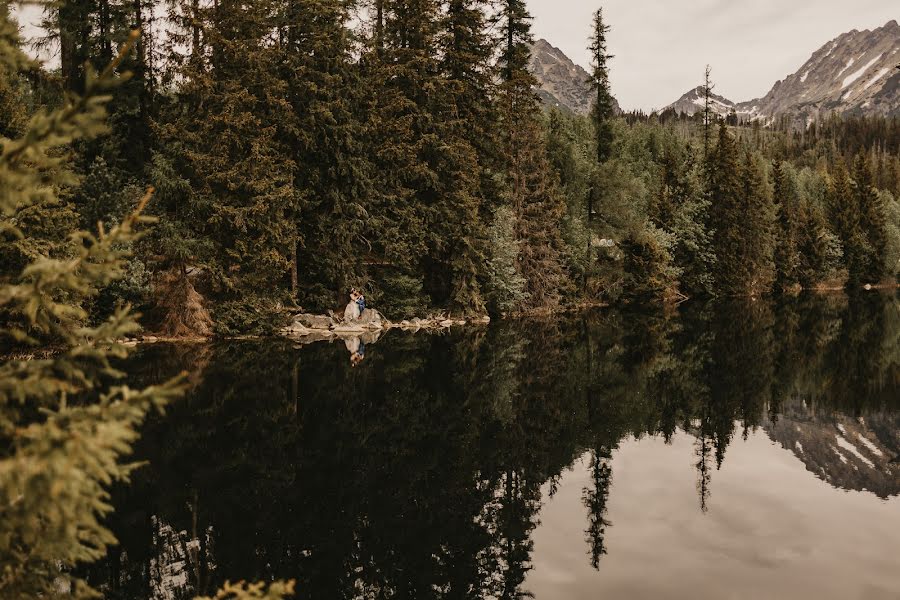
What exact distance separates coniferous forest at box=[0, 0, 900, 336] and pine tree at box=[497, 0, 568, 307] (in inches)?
4.9

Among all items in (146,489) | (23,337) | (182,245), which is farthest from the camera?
(182,245)

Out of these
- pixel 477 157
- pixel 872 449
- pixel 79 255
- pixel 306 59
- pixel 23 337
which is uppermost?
pixel 306 59

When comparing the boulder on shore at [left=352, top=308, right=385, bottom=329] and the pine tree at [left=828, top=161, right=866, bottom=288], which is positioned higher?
the pine tree at [left=828, top=161, right=866, bottom=288]

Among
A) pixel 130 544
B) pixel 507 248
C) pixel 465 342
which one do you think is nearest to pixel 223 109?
pixel 465 342

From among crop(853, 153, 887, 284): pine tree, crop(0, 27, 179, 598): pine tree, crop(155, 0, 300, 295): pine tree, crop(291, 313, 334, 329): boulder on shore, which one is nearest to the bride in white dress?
crop(291, 313, 334, 329): boulder on shore

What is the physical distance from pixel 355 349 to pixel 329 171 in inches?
394

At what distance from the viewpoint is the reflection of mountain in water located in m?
13.0

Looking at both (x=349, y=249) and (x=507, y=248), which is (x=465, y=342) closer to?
(x=349, y=249)

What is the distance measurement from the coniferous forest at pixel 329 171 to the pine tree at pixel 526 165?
12cm

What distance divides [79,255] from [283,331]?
88.6ft

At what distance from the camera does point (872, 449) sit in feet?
48.2

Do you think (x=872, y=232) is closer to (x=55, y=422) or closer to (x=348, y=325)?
(x=348, y=325)

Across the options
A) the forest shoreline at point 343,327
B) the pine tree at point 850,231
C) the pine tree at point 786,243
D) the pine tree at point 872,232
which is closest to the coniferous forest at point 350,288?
the forest shoreline at point 343,327

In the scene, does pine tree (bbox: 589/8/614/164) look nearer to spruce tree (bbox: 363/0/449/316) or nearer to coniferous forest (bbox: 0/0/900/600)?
coniferous forest (bbox: 0/0/900/600)
